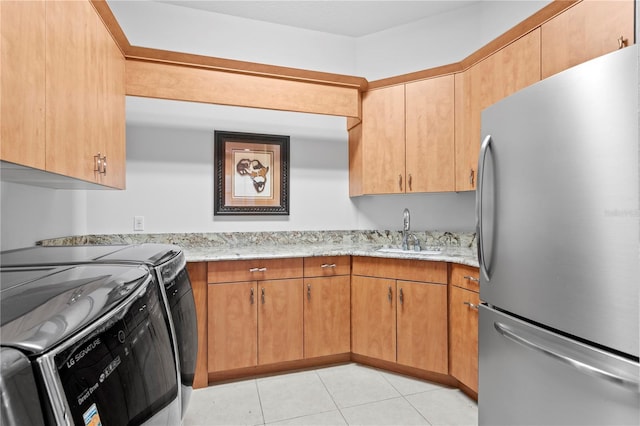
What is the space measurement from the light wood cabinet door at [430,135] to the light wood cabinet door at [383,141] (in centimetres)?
7

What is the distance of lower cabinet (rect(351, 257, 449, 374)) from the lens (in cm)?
216

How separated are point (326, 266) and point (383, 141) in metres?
1.17

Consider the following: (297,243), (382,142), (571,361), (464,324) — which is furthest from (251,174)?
(571,361)

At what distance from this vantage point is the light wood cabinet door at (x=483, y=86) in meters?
1.83

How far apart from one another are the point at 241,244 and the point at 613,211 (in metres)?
2.39

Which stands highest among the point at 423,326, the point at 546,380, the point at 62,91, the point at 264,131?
the point at 264,131

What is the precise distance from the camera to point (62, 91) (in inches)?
49.8

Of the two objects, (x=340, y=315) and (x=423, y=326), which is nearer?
(x=423, y=326)

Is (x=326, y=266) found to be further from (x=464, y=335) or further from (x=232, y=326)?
(x=464, y=335)

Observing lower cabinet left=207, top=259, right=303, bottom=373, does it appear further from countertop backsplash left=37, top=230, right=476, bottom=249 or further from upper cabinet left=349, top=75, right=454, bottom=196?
upper cabinet left=349, top=75, right=454, bottom=196

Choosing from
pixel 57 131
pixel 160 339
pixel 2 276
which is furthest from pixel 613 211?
pixel 57 131

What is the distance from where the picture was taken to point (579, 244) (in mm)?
971

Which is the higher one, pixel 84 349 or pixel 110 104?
pixel 110 104

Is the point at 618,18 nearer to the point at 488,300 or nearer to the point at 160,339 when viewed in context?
the point at 488,300
